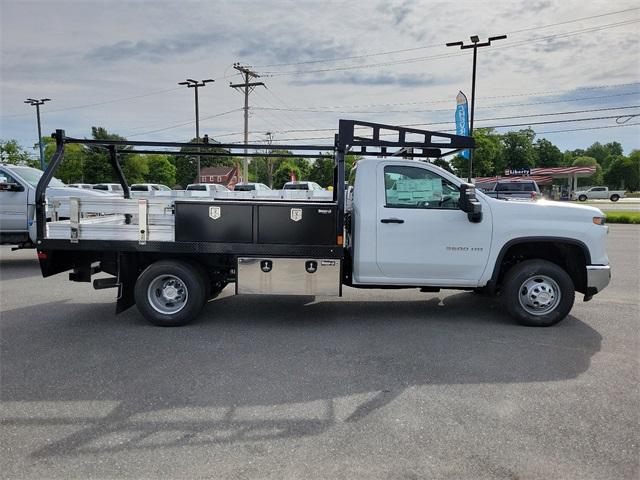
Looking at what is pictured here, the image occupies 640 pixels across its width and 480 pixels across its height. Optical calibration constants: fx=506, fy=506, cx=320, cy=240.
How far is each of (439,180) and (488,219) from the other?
75 cm

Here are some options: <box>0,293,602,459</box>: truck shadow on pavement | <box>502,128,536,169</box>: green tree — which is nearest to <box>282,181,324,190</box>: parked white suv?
<box>0,293,602,459</box>: truck shadow on pavement

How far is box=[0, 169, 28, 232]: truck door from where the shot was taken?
1059 centimetres

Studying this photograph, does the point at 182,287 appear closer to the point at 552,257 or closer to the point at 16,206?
the point at 552,257

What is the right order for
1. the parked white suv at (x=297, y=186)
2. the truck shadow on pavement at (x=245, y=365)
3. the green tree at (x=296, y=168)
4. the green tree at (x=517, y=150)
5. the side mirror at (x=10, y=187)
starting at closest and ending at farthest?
the truck shadow on pavement at (x=245, y=365)
the side mirror at (x=10, y=187)
the parked white suv at (x=297, y=186)
the green tree at (x=296, y=168)
the green tree at (x=517, y=150)

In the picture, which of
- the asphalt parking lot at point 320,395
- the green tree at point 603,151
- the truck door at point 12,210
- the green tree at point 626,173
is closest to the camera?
the asphalt parking lot at point 320,395

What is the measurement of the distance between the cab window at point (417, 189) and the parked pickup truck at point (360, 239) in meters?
0.01

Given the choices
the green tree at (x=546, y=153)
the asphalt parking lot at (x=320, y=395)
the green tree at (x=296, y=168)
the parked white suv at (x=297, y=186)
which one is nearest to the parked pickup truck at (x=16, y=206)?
the asphalt parking lot at (x=320, y=395)

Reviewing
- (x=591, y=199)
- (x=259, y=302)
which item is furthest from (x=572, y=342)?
(x=591, y=199)

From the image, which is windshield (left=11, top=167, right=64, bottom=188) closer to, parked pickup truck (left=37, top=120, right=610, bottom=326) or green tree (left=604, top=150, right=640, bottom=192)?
parked pickup truck (left=37, top=120, right=610, bottom=326)

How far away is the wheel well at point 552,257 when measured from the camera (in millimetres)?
6230

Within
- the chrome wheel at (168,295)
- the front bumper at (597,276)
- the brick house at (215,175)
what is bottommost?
the chrome wheel at (168,295)

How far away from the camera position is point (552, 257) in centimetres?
648

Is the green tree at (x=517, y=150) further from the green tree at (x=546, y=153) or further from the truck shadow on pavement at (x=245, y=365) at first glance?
the truck shadow on pavement at (x=245, y=365)

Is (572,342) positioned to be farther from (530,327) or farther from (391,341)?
(391,341)
